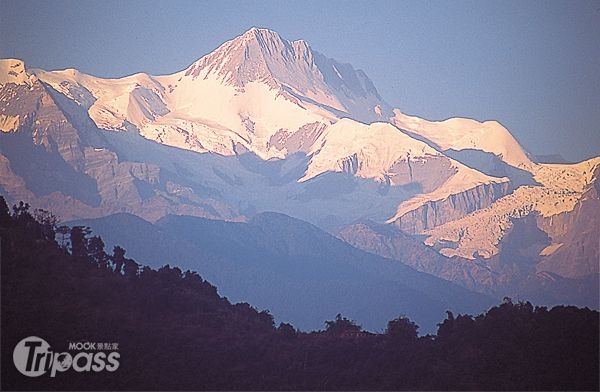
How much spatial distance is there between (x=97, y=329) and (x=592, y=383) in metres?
29.8

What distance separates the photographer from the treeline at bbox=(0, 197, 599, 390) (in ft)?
209

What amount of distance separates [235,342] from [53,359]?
19.2m

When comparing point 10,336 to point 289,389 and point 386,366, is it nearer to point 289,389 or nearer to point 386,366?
point 289,389

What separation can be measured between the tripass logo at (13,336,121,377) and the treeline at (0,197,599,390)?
445mm

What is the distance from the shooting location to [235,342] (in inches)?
2958

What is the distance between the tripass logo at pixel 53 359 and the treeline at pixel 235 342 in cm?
45

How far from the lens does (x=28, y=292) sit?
234ft

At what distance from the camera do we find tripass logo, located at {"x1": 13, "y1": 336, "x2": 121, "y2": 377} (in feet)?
189

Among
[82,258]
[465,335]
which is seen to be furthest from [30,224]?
[465,335]

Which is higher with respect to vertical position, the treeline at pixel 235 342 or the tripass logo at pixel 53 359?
the treeline at pixel 235 342

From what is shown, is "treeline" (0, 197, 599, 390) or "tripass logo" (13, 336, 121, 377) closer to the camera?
"tripass logo" (13, 336, 121, 377)

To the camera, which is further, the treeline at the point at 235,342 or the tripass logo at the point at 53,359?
the treeline at the point at 235,342

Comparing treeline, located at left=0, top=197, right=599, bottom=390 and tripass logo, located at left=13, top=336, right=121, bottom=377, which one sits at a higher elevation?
treeline, located at left=0, top=197, right=599, bottom=390

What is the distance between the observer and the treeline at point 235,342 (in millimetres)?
63750
